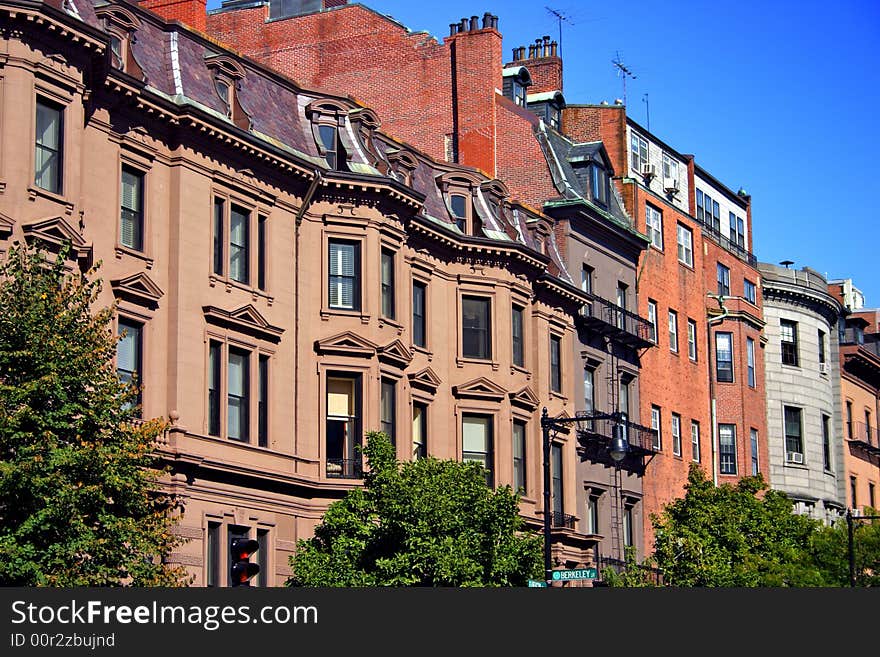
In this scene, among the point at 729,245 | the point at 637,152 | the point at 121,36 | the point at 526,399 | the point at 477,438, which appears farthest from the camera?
the point at 729,245

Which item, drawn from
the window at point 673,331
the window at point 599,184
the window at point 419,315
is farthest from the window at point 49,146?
the window at point 673,331

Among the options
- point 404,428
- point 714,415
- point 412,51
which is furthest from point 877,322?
point 404,428

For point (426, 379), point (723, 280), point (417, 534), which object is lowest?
point (417, 534)

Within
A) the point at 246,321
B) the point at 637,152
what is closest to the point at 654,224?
the point at 637,152

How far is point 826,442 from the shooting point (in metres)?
81.8

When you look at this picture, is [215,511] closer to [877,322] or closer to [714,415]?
[714,415]

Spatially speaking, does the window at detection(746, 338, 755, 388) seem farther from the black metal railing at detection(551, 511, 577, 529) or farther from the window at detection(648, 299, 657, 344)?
the black metal railing at detection(551, 511, 577, 529)

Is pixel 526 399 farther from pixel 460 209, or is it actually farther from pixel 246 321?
pixel 246 321

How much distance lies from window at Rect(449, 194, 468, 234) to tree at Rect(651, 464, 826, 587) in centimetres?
1176

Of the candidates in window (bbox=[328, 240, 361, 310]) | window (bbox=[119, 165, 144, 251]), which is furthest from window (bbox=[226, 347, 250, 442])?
window (bbox=[119, 165, 144, 251])

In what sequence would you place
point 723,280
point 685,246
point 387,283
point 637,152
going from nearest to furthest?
1. point 387,283
2. point 637,152
3. point 685,246
4. point 723,280

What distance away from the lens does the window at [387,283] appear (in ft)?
163

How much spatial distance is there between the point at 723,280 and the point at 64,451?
49002 millimetres

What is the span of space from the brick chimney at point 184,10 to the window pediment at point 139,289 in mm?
12100
